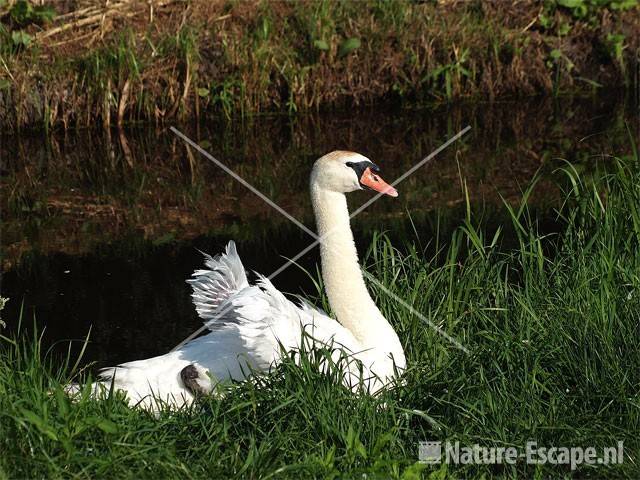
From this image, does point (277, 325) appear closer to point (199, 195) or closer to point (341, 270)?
point (341, 270)

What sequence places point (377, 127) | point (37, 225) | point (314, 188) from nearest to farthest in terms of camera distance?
point (314, 188) → point (37, 225) → point (377, 127)

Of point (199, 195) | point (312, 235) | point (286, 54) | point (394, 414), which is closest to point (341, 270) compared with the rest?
point (394, 414)

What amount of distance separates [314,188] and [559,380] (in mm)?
1607

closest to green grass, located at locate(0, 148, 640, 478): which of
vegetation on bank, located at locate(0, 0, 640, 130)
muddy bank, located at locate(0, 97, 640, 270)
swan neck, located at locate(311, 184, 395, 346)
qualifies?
swan neck, located at locate(311, 184, 395, 346)

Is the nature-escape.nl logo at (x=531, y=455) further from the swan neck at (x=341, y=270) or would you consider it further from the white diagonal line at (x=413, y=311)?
the swan neck at (x=341, y=270)

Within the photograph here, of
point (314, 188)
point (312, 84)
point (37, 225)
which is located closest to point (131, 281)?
point (37, 225)

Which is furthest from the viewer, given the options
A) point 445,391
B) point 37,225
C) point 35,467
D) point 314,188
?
point 37,225

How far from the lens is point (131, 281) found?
8.12 m

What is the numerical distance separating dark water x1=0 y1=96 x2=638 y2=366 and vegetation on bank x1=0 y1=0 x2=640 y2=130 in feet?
0.97

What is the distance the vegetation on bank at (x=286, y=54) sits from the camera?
38.2 feet

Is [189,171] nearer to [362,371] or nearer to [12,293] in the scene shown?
[12,293]

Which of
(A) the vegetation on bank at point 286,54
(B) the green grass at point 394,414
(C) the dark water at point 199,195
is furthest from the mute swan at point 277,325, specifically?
(A) the vegetation on bank at point 286,54

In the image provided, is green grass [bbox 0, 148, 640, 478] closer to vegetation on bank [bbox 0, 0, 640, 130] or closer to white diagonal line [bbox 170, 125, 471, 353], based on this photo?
white diagonal line [bbox 170, 125, 471, 353]

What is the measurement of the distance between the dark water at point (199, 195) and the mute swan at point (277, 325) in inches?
45.0
